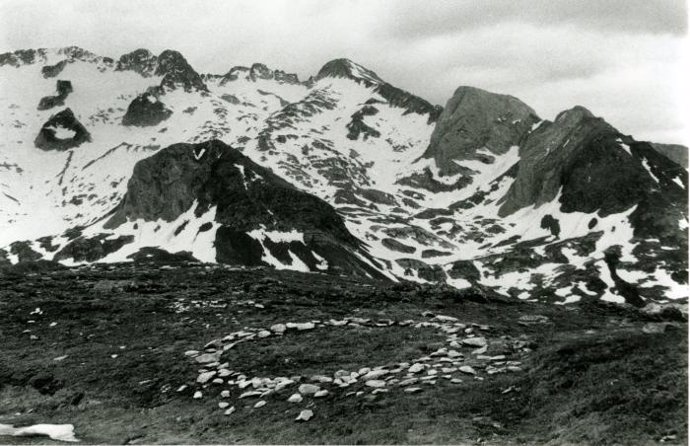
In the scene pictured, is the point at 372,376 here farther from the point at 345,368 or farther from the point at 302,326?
the point at 302,326

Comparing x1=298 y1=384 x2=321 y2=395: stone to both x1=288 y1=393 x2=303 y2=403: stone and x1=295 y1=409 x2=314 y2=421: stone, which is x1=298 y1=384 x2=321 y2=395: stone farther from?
x1=295 y1=409 x2=314 y2=421: stone

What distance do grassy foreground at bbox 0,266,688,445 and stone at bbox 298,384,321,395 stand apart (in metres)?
0.31

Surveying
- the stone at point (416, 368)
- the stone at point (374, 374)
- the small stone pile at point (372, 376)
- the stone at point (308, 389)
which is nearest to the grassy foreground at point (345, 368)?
the small stone pile at point (372, 376)

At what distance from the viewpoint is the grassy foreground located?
46.8ft

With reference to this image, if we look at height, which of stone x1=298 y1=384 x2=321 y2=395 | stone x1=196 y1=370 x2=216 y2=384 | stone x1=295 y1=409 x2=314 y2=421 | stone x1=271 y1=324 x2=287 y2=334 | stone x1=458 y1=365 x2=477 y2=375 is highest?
stone x1=458 y1=365 x2=477 y2=375

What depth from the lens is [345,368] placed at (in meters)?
19.4

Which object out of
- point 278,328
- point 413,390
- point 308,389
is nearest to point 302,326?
point 278,328

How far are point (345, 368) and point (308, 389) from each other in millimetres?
2266

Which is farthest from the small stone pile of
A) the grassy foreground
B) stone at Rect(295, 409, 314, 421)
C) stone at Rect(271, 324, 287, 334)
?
stone at Rect(271, 324, 287, 334)

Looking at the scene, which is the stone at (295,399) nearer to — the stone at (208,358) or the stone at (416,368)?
the stone at (416,368)

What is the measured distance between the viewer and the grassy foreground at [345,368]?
1427cm

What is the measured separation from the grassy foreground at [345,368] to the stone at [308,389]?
0.31 m

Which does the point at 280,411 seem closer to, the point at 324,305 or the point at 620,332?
the point at 620,332

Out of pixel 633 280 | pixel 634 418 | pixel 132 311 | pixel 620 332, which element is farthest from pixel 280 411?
pixel 633 280
